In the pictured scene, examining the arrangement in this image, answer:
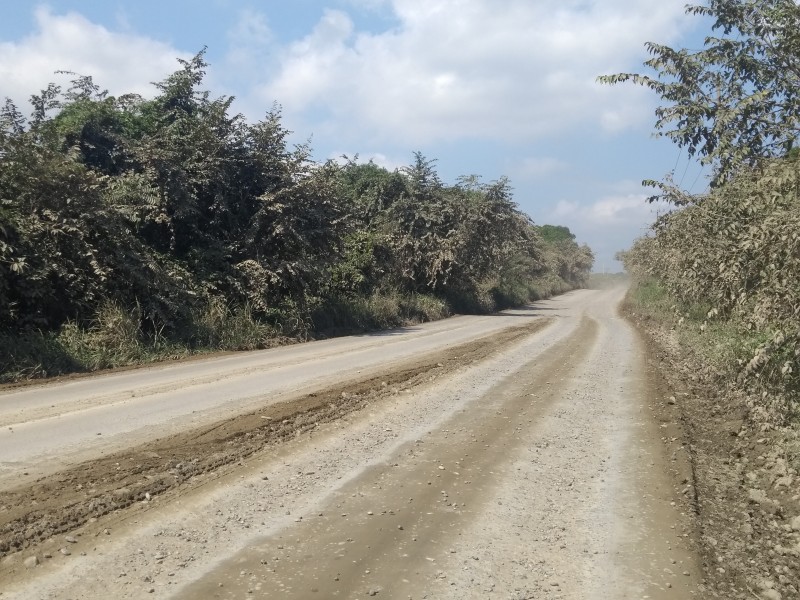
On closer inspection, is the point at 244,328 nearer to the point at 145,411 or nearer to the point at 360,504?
the point at 145,411

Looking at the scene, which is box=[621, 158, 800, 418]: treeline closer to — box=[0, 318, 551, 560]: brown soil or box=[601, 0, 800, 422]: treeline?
box=[601, 0, 800, 422]: treeline

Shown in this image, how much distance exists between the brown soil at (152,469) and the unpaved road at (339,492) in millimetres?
27

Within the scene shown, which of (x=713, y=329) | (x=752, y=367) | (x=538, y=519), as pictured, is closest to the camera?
(x=538, y=519)

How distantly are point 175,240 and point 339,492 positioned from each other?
47.6ft

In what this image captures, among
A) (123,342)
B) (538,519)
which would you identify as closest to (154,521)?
(538,519)

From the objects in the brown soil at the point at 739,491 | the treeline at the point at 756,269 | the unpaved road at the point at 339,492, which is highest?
the treeline at the point at 756,269

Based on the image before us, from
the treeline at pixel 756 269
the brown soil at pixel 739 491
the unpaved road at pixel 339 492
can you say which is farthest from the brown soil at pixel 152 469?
the treeline at pixel 756 269

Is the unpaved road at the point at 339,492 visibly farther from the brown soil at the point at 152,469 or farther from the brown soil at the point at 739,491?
the brown soil at the point at 739,491

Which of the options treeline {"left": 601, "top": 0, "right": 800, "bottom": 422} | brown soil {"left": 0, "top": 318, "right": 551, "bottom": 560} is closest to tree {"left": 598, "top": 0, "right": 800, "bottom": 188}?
treeline {"left": 601, "top": 0, "right": 800, "bottom": 422}

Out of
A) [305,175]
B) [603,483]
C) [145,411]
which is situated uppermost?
[305,175]

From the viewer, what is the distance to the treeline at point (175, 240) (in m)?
13.9

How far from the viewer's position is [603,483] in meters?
6.36

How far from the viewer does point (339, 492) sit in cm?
586

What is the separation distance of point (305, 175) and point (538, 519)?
1689cm
